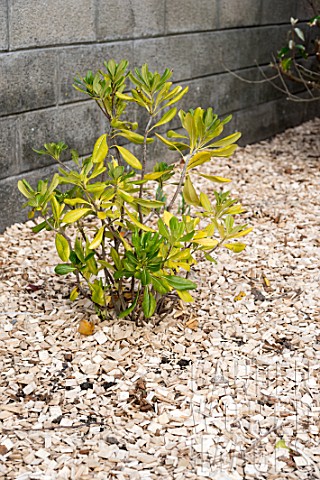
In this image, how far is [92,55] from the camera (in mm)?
3641

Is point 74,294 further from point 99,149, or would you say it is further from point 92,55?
point 92,55

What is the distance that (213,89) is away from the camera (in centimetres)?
468

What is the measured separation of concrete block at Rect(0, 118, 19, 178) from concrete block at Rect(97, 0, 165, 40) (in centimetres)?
76

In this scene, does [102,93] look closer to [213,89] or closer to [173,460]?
[173,460]

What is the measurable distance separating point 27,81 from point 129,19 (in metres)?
0.85

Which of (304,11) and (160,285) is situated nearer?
(160,285)

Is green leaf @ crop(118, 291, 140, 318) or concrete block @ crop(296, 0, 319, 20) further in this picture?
concrete block @ crop(296, 0, 319, 20)

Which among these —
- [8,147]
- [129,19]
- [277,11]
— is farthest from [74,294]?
[277,11]

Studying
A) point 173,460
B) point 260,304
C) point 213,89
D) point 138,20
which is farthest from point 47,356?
point 213,89

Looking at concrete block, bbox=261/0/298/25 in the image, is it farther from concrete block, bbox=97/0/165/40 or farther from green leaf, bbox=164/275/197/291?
green leaf, bbox=164/275/197/291

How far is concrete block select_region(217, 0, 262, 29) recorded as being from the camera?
4570mm

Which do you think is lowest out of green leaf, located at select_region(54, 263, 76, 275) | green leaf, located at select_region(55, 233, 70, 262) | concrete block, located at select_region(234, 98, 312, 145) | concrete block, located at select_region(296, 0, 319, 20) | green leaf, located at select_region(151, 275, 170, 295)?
concrete block, located at select_region(234, 98, 312, 145)

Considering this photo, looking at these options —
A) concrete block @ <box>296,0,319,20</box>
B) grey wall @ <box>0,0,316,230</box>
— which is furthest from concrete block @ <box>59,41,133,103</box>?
concrete block @ <box>296,0,319,20</box>

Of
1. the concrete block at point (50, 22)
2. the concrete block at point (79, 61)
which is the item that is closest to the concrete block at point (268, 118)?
the concrete block at point (79, 61)
